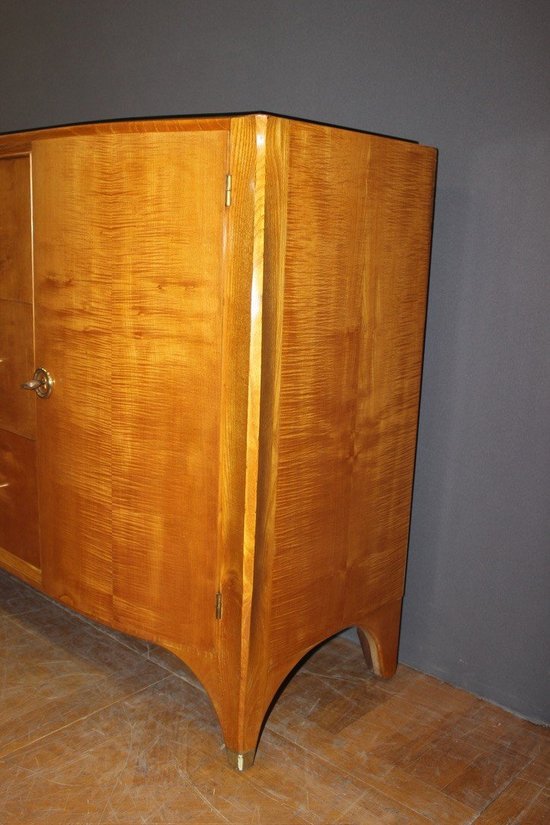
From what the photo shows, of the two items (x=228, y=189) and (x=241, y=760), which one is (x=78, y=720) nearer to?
(x=241, y=760)

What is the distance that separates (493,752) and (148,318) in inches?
47.6

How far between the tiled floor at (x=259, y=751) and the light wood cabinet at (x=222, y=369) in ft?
0.44

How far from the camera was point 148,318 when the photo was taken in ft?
5.18

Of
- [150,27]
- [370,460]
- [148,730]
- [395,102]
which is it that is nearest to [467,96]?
[395,102]

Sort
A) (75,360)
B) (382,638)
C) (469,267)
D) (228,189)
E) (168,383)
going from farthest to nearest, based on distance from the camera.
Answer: (382,638)
(469,267)
(75,360)
(168,383)
(228,189)

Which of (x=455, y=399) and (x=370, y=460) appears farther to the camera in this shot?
(x=455, y=399)

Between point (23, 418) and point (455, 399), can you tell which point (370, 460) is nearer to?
point (455, 399)

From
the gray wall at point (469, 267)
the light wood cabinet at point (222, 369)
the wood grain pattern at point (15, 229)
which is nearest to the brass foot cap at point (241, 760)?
the light wood cabinet at point (222, 369)

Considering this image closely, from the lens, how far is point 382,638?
1984 mm

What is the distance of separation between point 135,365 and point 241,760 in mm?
855

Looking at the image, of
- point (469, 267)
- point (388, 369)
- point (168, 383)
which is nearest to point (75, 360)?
point (168, 383)

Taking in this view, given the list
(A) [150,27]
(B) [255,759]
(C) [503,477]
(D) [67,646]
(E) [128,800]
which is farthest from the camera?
(A) [150,27]

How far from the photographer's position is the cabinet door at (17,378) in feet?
5.92

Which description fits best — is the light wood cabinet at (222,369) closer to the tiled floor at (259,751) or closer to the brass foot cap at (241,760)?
the brass foot cap at (241,760)
